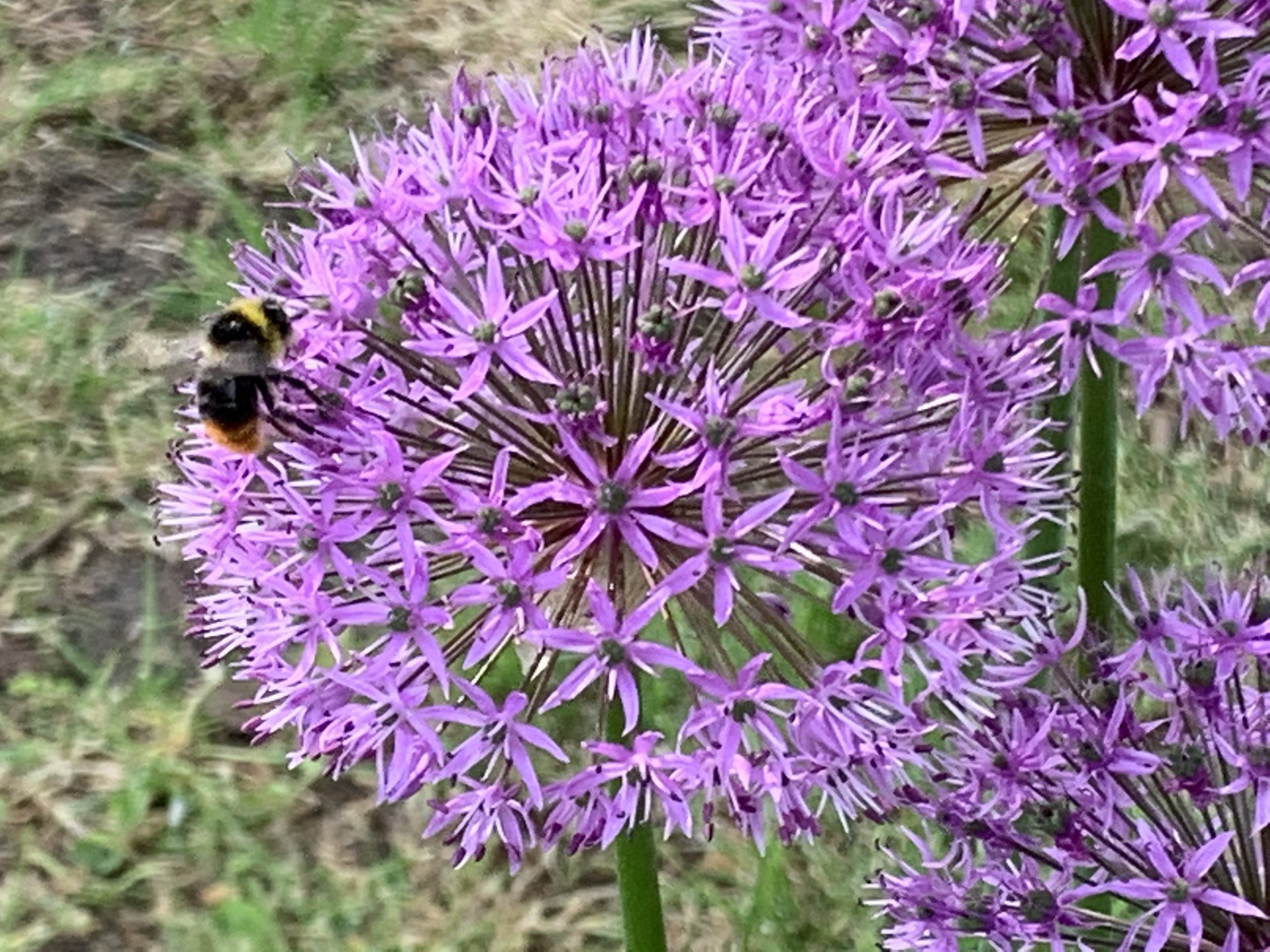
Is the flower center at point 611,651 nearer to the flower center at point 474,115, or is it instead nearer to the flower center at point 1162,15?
the flower center at point 474,115

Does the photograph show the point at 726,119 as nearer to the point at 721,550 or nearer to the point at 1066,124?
the point at 1066,124

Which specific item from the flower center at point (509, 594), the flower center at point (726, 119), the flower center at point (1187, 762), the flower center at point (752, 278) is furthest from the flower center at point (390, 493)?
the flower center at point (1187, 762)

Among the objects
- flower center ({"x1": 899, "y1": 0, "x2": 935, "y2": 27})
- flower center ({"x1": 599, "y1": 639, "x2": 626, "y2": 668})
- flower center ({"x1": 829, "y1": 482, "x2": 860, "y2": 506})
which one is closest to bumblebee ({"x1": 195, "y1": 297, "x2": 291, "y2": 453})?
flower center ({"x1": 599, "y1": 639, "x2": 626, "y2": 668})

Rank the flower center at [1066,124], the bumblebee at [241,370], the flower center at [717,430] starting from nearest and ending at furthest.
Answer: the flower center at [717,430] → the flower center at [1066,124] → the bumblebee at [241,370]

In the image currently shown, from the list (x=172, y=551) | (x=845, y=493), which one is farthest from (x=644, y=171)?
(x=172, y=551)

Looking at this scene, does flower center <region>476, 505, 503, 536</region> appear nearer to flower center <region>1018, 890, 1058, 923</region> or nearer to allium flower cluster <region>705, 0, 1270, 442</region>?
allium flower cluster <region>705, 0, 1270, 442</region>

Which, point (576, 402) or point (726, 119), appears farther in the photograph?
point (726, 119)

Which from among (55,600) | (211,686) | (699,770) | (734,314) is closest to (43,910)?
(211,686)
